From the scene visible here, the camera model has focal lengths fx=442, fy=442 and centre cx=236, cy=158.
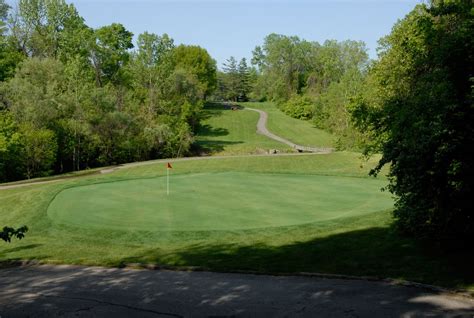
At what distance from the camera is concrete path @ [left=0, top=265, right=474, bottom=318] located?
7.59 metres

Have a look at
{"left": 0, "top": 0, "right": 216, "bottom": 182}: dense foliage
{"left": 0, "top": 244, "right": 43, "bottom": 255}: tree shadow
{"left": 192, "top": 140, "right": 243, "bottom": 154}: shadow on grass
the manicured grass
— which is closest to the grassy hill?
{"left": 0, "top": 244, "right": 43, "bottom": 255}: tree shadow

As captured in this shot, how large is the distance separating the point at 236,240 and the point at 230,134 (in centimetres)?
5682

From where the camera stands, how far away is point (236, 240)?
14320 mm

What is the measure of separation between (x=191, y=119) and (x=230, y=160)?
2097 cm

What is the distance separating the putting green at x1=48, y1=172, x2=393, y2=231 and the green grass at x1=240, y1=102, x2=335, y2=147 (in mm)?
37817

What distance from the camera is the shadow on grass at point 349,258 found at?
951 centimetres

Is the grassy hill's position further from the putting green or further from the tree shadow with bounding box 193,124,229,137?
the tree shadow with bounding box 193,124,229,137

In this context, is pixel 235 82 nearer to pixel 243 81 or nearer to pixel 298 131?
pixel 243 81

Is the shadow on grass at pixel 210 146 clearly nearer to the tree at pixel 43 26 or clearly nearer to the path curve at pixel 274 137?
the path curve at pixel 274 137

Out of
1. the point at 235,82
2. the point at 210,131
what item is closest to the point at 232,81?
the point at 235,82

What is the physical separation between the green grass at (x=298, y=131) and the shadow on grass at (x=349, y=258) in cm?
4817

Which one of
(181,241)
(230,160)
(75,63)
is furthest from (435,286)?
(75,63)

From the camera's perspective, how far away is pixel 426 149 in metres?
8.51

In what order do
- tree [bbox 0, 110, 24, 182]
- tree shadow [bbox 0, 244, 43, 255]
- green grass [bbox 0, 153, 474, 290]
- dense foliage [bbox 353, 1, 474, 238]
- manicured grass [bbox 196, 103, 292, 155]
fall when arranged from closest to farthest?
dense foliage [bbox 353, 1, 474, 238] < green grass [bbox 0, 153, 474, 290] < tree shadow [bbox 0, 244, 43, 255] < tree [bbox 0, 110, 24, 182] < manicured grass [bbox 196, 103, 292, 155]
